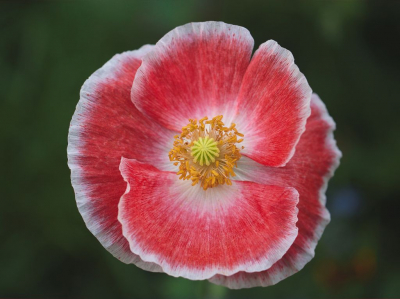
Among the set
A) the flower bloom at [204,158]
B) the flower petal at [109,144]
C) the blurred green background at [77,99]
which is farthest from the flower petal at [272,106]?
the blurred green background at [77,99]

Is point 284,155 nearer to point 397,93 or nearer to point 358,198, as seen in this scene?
point 358,198

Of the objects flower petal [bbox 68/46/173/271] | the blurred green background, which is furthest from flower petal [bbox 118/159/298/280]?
the blurred green background

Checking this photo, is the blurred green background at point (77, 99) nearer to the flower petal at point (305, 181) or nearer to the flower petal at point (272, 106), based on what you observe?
the flower petal at point (305, 181)

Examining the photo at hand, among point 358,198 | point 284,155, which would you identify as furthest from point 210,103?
point 358,198

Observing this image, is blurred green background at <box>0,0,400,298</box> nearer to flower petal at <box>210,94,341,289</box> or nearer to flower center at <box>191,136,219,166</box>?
flower petal at <box>210,94,341,289</box>

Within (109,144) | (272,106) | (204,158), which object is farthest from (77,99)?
(272,106)
